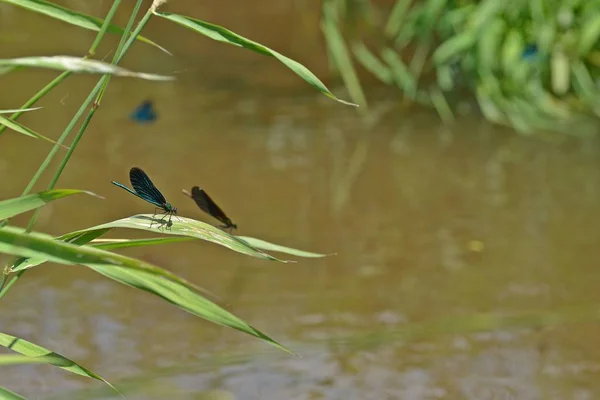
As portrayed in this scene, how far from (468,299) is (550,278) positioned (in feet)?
0.78

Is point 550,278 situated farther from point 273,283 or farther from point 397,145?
point 397,145

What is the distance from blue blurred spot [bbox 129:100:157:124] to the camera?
120 inches

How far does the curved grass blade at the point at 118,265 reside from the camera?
0.79 m

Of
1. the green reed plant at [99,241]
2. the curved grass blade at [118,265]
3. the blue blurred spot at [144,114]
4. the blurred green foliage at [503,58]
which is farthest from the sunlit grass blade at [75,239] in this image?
the blurred green foliage at [503,58]

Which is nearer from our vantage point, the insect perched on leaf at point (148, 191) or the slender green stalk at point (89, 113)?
the slender green stalk at point (89, 113)

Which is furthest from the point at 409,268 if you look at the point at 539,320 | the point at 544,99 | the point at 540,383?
the point at 544,99

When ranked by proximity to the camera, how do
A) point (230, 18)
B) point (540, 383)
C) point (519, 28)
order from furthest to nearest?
point (230, 18)
point (519, 28)
point (540, 383)

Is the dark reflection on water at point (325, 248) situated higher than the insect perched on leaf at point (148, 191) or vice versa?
the dark reflection on water at point (325, 248)

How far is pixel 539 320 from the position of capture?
6.29 feet

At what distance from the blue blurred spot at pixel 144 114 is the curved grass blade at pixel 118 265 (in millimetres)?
2213

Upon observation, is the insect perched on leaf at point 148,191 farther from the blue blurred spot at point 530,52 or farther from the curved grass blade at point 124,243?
the blue blurred spot at point 530,52

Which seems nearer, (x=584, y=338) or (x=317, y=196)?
(x=584, y=338)

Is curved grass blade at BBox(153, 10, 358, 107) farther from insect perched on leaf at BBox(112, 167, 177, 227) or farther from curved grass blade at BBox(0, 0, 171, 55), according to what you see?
insect perched on leaf at BBox(112, 167, 177, 227)

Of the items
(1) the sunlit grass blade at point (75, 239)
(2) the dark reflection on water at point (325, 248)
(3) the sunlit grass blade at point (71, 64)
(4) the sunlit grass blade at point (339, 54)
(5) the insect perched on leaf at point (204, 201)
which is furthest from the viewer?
(4) the sunlit grass blade at point (339, 54)
